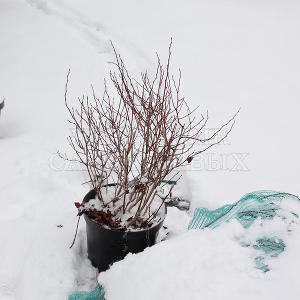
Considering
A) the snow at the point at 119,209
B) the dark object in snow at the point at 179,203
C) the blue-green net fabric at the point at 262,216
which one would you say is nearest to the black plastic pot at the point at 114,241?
the snow at the point at 119,209

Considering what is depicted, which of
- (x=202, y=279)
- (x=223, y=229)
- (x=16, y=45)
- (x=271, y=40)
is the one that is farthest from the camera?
(x=271, y=40)

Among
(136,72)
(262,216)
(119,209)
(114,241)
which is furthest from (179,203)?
(136,72)

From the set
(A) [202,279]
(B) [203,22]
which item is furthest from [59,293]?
(B) [203,22]

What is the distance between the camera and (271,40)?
6.83 m

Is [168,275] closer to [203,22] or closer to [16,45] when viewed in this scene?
[16,45]

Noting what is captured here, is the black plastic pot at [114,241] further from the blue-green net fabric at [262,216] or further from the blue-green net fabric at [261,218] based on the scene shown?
the blue-green net fabric at [262,216]

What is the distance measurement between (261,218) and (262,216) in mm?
21

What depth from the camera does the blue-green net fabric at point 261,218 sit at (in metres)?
1.69

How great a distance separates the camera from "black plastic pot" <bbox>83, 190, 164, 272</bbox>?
2180 mm

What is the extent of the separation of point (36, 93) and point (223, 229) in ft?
12.3

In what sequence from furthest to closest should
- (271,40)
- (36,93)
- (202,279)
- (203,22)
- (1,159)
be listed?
(203,22)
(271,40)
(36,93)
(1,159)
(202,279)

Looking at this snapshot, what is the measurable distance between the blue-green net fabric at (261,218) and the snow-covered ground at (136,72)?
0.30 feet

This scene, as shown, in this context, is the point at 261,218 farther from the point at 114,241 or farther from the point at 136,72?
the point at 136,72

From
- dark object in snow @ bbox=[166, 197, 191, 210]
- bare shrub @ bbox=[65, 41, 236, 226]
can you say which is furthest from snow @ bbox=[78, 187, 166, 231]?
dark object in snow @ bbox=[166, 197, 191, 210]
